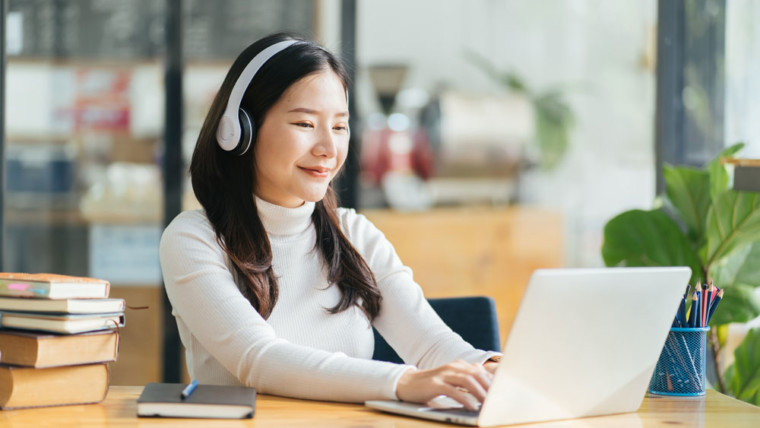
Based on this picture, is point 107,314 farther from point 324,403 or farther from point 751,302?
point 751,302

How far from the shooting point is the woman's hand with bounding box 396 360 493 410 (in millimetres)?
1280

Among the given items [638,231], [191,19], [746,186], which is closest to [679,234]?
[638,231]

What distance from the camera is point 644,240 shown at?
2533mm

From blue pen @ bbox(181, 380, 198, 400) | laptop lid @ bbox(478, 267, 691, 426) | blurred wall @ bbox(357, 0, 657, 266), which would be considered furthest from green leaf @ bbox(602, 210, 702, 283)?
blue pen @ bbox(181, 380, 198, 400)

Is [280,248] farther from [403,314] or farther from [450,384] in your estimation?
[450,384]

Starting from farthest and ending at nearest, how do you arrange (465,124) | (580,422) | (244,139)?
1. (465,124)
2. (244,139)
3. (580,422)

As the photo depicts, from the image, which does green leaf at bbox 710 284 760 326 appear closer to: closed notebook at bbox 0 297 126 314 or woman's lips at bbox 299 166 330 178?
woman's lips at bbox 299 166 330 178

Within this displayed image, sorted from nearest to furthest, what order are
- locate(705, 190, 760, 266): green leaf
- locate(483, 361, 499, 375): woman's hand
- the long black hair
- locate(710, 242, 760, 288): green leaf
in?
1. locate(483, 361, 499, 375): woman's hand
2. the long black hair
3. locate(705, 190, 760, 266): green leaf
4. locate(710, 242, 760, 288): green leaf

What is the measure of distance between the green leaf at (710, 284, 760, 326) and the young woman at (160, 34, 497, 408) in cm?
104

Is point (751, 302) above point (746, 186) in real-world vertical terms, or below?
below

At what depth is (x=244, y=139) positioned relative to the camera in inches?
65.7

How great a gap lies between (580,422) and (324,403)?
376 mm

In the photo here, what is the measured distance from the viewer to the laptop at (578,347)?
3.89 feet

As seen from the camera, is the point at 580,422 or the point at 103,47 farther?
the point at 103,47
